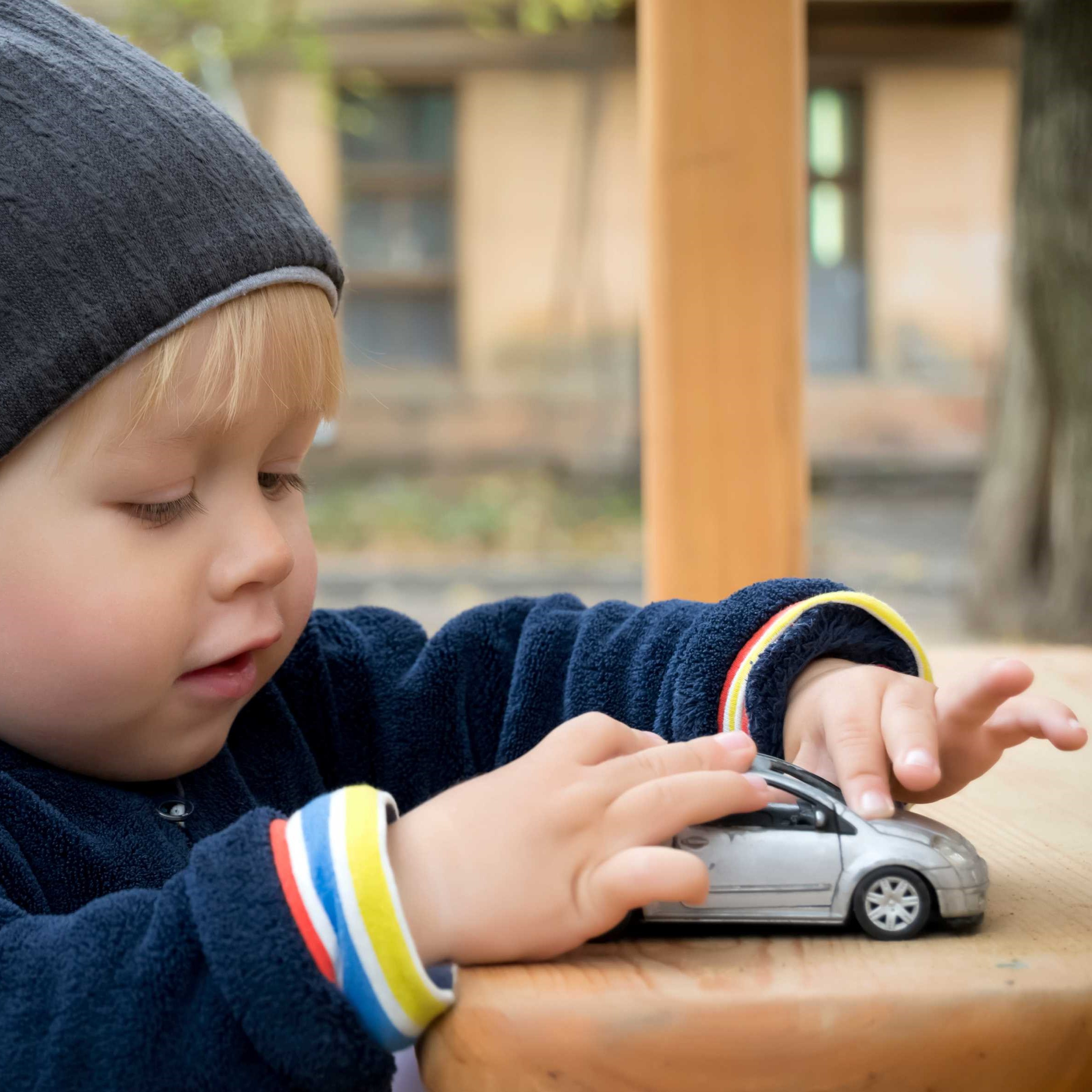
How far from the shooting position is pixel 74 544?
0.94m

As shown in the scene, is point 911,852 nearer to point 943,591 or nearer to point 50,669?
point 50,669

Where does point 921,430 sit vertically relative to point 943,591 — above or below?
above

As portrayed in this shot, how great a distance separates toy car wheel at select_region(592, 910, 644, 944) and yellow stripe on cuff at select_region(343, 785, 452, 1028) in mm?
115

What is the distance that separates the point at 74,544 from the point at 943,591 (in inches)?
279

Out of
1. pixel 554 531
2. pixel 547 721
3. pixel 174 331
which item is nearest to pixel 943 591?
pixel 554 531

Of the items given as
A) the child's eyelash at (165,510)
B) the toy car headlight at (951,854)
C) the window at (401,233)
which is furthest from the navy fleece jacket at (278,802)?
the window at (401,233)

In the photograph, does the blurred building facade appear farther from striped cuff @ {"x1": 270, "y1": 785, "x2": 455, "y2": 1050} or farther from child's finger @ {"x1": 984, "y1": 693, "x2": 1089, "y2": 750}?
striped cuff @ {"x1": 270, "y1": 785, "x2": 455, "y2": 1050}

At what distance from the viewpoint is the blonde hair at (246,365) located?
969mm

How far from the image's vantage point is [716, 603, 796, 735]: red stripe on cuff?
1181 millimetres

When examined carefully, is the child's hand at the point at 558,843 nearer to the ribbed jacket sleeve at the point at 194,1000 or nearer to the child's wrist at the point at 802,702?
the ribbed jacket sleeve at the point at 194,1000

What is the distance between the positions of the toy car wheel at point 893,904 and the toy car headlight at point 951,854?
20 mm

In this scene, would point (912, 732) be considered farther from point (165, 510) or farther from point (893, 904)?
point (165, 510)

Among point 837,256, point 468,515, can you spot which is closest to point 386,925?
point 468,515

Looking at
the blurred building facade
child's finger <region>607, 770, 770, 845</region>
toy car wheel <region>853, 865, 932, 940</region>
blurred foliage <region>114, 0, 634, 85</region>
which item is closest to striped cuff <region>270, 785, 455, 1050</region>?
child's finger <region>607, 770, 770, 845</region>
